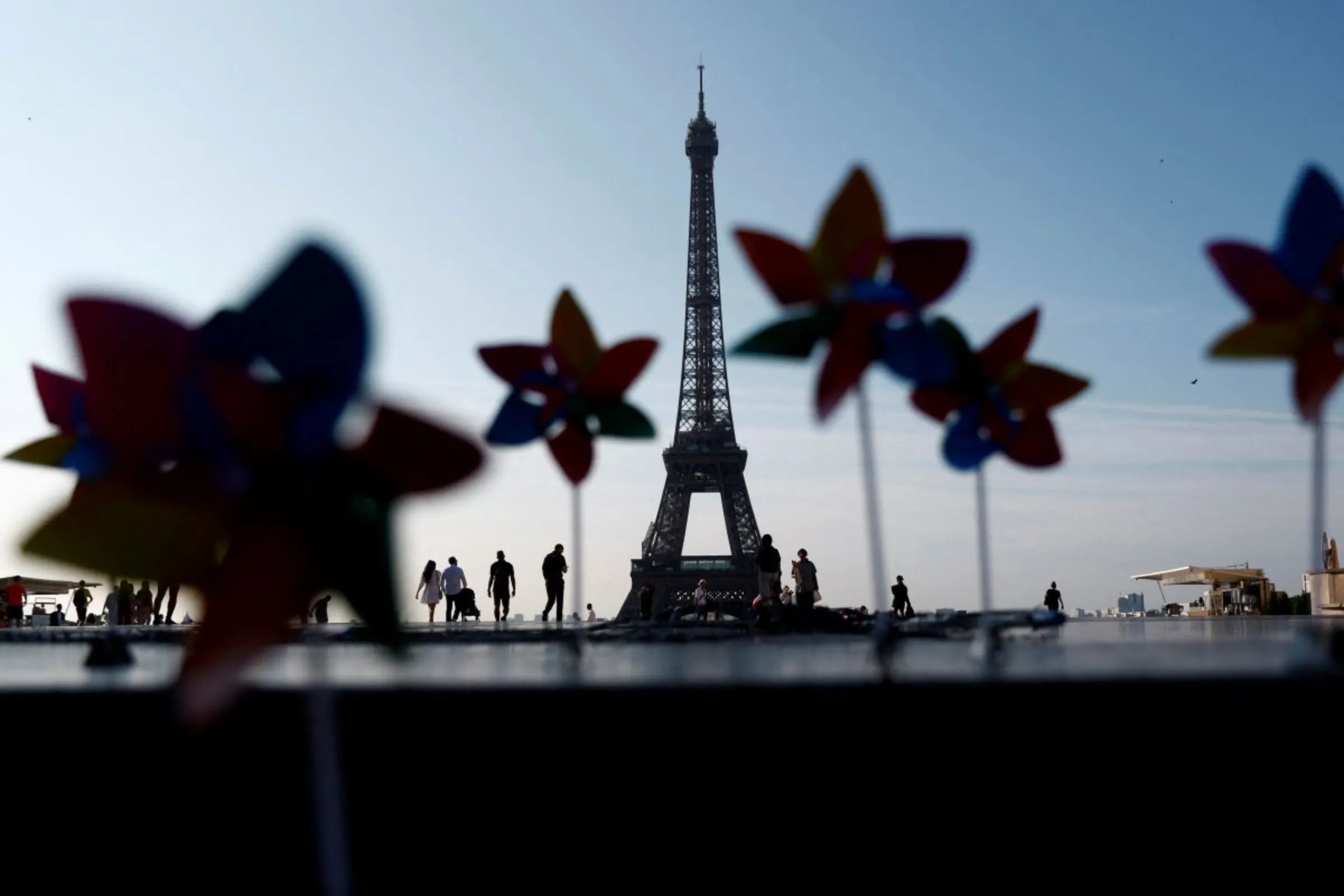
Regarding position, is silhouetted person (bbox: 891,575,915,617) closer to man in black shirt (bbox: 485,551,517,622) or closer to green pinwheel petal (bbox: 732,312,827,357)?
man in black shirt (bbox: 485,551,517,622)

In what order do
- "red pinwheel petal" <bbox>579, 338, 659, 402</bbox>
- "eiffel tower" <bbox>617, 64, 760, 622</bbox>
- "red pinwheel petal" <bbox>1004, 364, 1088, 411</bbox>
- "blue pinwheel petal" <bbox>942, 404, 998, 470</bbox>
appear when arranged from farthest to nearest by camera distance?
"eiffel tower" <bbox>617, 64, 760, 622</bbox>, "blue pinwheel petal" <bbox>942, 404, 998, 470</bbox>, "red pinwheel petal" <bbox>1004, 364, 1088, 411</bbox>, "red pinwheel petal" <bbox>579, 338, 659, 402</bbox>

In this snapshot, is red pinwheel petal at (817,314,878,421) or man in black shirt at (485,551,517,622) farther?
man in black shirt at (485,551,517,622)

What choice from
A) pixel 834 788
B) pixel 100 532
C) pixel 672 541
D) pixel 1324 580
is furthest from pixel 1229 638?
pixel 672 541

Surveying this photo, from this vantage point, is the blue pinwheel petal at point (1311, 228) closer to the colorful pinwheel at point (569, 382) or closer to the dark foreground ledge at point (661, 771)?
the dark foreground ledge at point (661, 771)

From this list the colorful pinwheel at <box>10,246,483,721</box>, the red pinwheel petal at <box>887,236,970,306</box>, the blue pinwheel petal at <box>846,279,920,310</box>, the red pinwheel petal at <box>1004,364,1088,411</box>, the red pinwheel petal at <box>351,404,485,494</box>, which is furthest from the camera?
the red pinwheel petal at <box>1004,364,1088,411</box>

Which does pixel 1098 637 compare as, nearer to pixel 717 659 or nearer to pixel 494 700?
pixel 717 659

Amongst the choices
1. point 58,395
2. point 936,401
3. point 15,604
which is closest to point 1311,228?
point 936,401

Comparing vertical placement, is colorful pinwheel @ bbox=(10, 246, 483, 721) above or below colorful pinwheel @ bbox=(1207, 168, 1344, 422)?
below

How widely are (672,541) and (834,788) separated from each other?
4994cm

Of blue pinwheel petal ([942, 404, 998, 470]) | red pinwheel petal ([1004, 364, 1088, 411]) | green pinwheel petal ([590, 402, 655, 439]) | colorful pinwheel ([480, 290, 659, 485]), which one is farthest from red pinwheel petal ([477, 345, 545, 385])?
red pinwheel petal ([1004, 364, 1088, 411])

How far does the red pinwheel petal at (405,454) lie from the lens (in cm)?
402

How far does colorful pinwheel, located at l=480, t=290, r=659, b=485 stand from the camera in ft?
24.8

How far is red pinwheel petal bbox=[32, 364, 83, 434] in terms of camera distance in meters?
5.75

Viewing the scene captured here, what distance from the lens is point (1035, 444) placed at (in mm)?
7961
